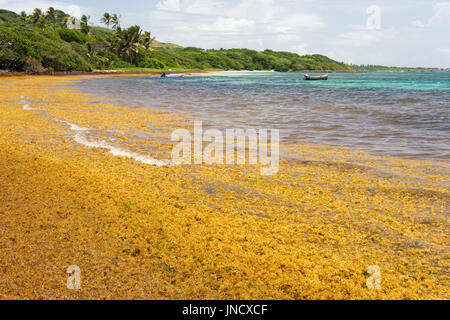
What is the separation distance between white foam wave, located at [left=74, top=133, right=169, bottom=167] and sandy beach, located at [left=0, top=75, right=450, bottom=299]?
11 centimetres

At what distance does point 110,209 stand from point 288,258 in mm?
3130

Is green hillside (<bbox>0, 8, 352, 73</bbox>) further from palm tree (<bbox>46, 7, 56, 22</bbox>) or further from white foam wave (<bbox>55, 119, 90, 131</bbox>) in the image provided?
white foam wave (<bbox>55, 119, 90, 131</bbox>)

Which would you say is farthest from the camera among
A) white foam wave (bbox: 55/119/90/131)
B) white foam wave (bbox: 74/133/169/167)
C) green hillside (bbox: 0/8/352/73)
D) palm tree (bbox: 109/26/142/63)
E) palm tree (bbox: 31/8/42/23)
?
palm tree (bbox: 31/8/42/23)

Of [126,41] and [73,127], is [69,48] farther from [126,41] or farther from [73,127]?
[73,127]

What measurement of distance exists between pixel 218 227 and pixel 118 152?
18.5ft

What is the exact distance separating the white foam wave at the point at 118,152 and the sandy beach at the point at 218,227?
0.11 m

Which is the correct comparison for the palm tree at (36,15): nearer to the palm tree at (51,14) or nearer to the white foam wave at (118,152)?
the palm tree at (51,14)

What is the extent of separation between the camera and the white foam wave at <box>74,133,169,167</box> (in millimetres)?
8909

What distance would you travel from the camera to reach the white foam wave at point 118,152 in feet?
29.2

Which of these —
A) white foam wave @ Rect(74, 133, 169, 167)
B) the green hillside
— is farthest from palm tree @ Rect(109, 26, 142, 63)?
white foam wave @ Rect(74, 133, 169, 167)

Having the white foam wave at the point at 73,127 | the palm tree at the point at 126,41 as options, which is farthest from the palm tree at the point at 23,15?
the white foam wave at the point at 73,127

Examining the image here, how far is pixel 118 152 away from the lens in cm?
978

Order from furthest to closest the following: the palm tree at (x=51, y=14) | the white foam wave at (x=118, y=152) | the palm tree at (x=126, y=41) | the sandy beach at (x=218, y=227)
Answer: the palm tree at (x=51, y=14)
the palm tree at (x=126, y=41)
the white foam wave at (x=118, y=152)
the sandy beach at (x=218, y=227)
